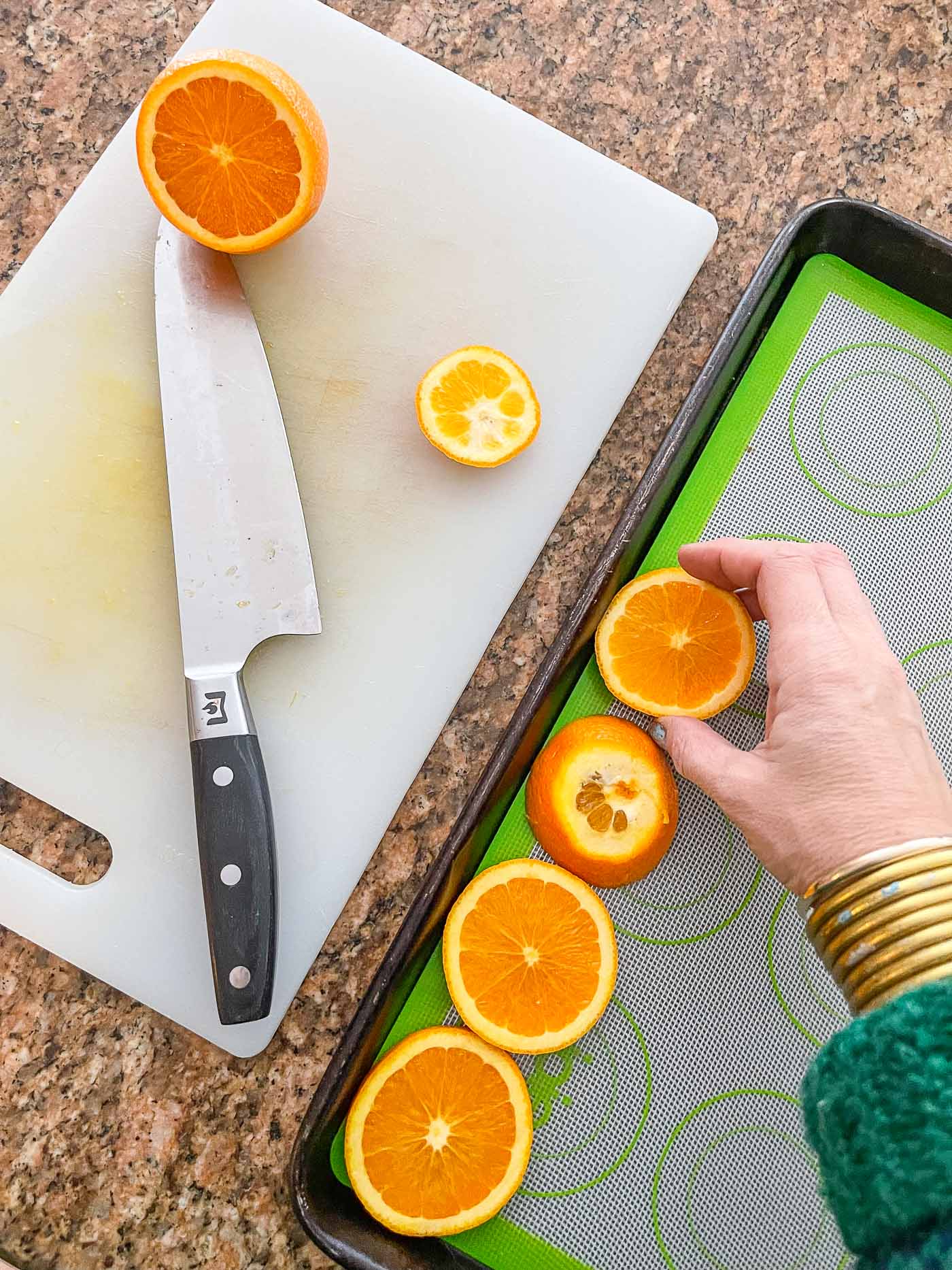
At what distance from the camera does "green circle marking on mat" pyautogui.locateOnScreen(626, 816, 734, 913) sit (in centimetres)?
124

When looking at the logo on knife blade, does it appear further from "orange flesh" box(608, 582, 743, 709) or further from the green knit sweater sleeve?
the green knit sweater sleeve

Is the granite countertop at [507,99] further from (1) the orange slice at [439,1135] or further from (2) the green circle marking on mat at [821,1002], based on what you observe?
(2) the green circle marking on mat at [821,1002]

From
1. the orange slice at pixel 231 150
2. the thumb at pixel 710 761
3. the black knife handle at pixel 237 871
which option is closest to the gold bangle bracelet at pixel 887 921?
the thumb at pixel 710 761

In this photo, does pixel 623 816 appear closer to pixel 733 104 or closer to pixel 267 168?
pixel 267 168

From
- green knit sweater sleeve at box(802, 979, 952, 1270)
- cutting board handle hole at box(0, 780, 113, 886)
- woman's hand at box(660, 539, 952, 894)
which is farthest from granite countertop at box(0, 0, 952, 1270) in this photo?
green knit sweater sleeve at box(802, 979, 952, 1270)

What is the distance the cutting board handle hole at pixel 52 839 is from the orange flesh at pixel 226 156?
83 cm

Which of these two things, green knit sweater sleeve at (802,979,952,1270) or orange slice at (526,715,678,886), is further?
orange slice at (526,715,678,886)

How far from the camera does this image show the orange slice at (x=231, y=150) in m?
1.18

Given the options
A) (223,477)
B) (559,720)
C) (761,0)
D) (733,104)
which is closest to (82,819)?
(223,477)

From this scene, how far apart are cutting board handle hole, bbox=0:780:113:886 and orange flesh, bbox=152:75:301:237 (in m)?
0.83

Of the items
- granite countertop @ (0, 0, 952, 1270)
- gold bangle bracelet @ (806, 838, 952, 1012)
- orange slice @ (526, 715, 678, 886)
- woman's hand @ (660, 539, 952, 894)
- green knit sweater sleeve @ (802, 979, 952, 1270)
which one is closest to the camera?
green knit sweater sleeve @ (802, 979, 952, 1270)

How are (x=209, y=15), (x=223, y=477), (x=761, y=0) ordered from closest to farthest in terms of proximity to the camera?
(x=223, y=477) → (x=209, y=15) → (x=761, y=0)

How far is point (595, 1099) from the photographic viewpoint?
3.94 ft

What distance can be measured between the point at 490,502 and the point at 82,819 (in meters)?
0.71
